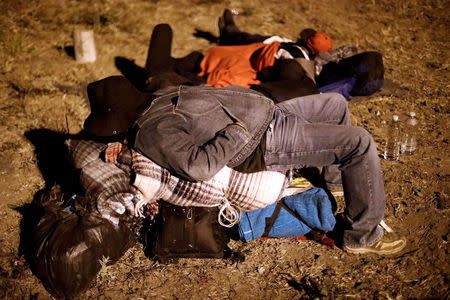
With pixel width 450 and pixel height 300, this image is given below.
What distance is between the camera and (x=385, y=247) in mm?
3148

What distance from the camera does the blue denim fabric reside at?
329cm

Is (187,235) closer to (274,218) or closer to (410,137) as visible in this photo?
(274,218)

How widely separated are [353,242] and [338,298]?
46 centimetres

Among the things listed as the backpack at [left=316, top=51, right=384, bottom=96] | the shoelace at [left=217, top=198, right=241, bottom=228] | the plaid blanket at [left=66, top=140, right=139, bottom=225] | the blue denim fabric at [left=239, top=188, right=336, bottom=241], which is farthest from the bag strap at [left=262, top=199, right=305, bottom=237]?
the backpack at [left=316, top=51, right=384, bottom=96]

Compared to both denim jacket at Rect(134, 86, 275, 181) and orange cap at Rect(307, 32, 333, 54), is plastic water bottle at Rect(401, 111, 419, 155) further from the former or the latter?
denim jacket at Rect(134, 86, 275, 181)

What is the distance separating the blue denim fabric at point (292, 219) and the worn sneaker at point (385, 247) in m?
0.26

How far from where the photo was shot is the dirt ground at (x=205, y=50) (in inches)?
121

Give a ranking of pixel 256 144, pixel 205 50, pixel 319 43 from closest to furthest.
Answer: pixel 256 144 < pixel 319 43 < pixel 205 50

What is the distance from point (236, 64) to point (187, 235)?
2.59m

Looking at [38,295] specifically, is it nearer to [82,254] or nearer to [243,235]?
[82,254]

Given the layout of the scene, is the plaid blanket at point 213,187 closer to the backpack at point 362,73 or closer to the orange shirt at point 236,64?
the orange shirt at point 236,64

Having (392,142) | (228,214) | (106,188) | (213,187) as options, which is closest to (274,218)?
(228,214)

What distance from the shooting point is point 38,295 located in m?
3.07

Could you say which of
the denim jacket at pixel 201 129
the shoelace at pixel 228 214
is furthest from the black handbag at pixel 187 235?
the denim jacket at pixel 201 129
